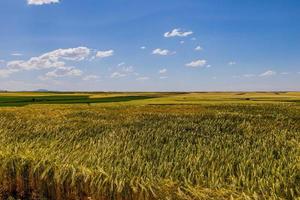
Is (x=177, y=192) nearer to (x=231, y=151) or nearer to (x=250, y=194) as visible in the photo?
(x=250, y=194)

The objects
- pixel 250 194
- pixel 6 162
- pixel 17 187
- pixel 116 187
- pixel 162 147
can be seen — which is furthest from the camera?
pixel 162 147

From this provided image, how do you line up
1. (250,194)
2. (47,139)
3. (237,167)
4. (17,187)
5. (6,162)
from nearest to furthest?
(250,194) < (237,167) < (17,187) < (6,162) < (47,139)

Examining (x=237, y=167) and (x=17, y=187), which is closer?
(x=237, y=167)

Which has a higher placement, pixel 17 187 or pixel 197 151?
pixel 197 151

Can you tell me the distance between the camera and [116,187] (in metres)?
8.04

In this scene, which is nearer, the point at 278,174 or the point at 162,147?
the point at 278,174

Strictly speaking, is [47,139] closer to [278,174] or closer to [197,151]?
[197,151]

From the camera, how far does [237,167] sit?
8.57m

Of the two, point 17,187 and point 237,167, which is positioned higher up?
point 237,167

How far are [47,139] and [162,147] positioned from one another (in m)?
4.39

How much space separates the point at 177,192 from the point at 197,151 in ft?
10.8

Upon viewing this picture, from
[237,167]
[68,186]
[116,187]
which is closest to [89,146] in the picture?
[68,186]

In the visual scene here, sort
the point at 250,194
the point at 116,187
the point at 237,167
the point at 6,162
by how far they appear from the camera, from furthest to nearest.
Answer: the point at 6,162 → the point at 237,167 → the point at 116,187 → the point at 250,194

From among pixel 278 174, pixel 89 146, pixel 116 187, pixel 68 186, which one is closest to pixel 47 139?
pixel 89 146
